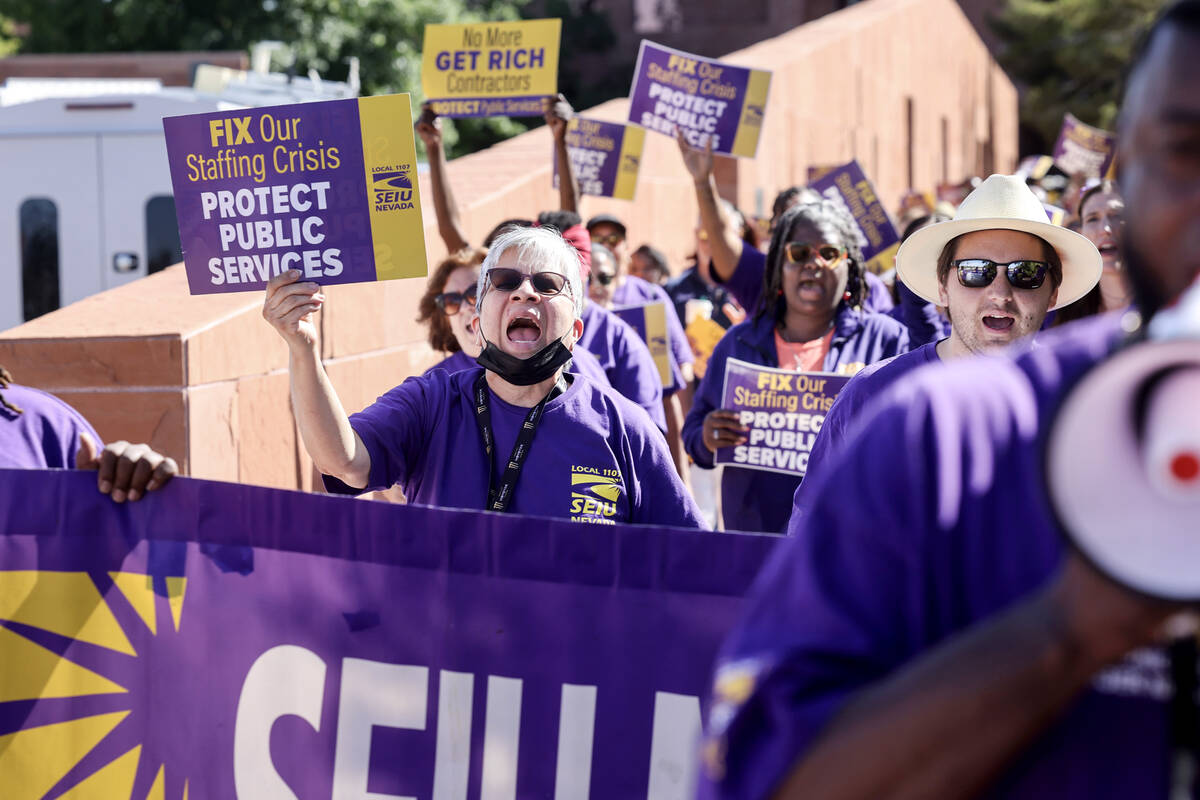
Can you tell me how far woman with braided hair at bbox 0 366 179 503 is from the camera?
3279 mm

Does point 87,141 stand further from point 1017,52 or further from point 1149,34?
point 1017,52

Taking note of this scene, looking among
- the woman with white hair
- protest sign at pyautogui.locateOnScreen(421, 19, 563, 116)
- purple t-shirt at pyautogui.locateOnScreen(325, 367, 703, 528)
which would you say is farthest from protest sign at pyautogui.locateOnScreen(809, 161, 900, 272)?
purple t-shirt at pyautogui.locateOnScreen(325, 367, 703, 528)

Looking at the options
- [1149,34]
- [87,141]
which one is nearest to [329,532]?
[1149,34]

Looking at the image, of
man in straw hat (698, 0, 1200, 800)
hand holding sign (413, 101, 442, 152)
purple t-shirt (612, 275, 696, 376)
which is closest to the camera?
man in straw hat (698, 0, 1200, 800)

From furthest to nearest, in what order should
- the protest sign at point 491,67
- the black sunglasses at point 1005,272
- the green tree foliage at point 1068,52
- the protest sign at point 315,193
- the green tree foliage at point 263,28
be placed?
1. the green tree foliage at point 1068,52
2. the green tree foliage at point 263,28
3. the protest sign at point 491,67
4. the black sunglasses at point 1005,272
5. the protest sign at point 315,193

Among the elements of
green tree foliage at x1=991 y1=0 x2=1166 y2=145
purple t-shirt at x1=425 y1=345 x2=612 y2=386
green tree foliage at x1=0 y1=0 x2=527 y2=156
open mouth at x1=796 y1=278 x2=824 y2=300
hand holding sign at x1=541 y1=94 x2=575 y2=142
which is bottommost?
purple t-shirt at x1=425 y1=345 x2=612 y2=386

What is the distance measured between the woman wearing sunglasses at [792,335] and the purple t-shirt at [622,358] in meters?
0.19

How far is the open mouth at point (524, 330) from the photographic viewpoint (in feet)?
12.3

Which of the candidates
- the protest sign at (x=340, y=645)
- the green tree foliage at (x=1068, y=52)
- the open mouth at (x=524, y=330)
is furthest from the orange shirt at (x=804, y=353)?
the green tree foliage at (x=1068, y=52)

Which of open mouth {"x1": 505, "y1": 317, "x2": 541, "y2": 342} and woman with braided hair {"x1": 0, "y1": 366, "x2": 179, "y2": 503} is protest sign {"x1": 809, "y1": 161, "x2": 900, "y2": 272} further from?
woman with braided hair {"x1": 0, "y1": 366, "x2": 179, "y2": 503}

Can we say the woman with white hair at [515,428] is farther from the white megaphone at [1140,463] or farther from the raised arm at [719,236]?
the raised arm at [719,236]

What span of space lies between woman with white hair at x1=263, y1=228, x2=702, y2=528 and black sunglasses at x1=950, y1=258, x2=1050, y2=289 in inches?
36.5

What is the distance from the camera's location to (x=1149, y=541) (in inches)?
43.6

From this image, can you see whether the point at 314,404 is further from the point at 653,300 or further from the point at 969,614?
the point at 653,300
